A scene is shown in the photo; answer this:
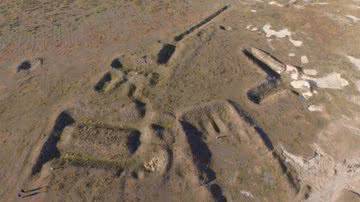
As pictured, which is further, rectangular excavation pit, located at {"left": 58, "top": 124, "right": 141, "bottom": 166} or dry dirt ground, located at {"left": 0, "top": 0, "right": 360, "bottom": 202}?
rectangular excavation pit, located at {"left": 58, "top": 124, "right": 141, "bottom": 166}

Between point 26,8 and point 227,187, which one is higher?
point 26,8

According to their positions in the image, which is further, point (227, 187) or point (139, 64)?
point (139, 64)

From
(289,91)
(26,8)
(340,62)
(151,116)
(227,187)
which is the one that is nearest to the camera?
(227,187)

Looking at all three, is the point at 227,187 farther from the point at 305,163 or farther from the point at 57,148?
the point at 57,148

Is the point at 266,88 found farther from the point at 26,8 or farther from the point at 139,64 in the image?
the point at 26,8

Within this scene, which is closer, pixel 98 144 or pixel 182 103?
pixel 98 144

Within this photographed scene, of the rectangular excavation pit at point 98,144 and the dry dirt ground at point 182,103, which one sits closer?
the dry dirt ground at point 182,103

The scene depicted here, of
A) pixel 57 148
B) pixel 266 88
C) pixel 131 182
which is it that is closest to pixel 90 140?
pixel 57 148

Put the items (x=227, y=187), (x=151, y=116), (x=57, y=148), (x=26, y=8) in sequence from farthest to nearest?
(x=26, y=8)
(x=151, y=116)
(x=57, y=148)
(x=227, y=187)
